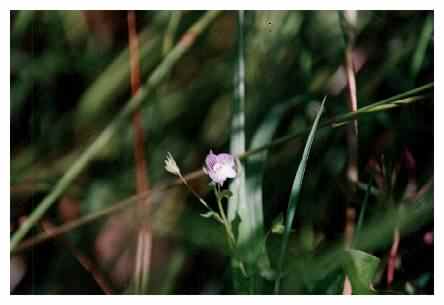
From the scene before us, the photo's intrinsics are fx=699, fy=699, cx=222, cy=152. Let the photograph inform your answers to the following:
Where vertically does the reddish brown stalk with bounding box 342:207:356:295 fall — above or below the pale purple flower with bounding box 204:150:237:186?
below

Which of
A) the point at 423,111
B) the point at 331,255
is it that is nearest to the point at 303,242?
the point at 331,255

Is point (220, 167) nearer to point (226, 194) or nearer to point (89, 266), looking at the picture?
point (226, 194)

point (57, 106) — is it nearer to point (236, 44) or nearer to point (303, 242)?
point (236, 44)

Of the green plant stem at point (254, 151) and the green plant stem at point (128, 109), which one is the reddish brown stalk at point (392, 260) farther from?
the green plant stem at point (128, 109)

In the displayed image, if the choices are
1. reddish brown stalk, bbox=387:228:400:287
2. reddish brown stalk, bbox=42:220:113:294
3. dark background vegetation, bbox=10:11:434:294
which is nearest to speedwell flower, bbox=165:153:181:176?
dark background vegetation, bbox=10:11:434:294

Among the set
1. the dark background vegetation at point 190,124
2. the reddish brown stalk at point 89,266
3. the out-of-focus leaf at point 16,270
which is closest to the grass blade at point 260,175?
the dark background vegetation at point 190,124

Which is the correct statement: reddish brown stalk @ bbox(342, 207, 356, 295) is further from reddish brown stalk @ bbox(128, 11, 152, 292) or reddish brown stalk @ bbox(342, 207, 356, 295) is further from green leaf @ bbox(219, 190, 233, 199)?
reddish brown stalk @ bbox(128, 11, 152, 292)
